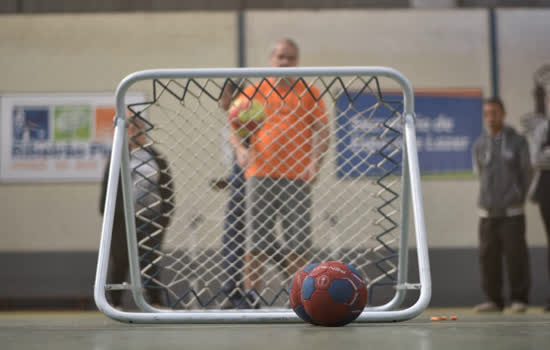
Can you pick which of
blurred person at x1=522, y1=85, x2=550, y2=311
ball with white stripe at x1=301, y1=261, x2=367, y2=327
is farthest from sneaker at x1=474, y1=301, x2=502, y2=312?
ball with white stripe at x1=301, y1=261, x2=367, y2=327

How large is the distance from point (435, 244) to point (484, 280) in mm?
1188

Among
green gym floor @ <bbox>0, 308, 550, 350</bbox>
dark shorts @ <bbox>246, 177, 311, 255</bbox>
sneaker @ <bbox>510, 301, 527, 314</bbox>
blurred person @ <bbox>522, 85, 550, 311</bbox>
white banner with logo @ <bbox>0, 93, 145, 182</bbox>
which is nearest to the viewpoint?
green gym floor @ <bbox>0, 308, 550, 350</bbox>

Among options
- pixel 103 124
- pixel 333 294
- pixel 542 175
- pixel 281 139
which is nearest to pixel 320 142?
pixel 281 139

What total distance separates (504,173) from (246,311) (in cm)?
264

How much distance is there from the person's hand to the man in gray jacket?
82.6 inches

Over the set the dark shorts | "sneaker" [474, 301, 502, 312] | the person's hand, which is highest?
the person's hand

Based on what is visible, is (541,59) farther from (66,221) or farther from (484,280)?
(66,221)

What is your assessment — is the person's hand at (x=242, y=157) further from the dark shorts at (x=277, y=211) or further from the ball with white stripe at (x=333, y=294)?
the ball with white stripe at (x=333, y=294)

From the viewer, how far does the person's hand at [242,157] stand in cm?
259

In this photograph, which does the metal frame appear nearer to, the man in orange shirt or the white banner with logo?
the man in orange shirt

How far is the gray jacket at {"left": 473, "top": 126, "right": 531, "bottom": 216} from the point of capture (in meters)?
3.93

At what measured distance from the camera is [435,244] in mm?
5207

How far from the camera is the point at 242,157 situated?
2586mm

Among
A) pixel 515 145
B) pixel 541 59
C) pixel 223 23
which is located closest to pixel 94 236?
pixel 223 23
